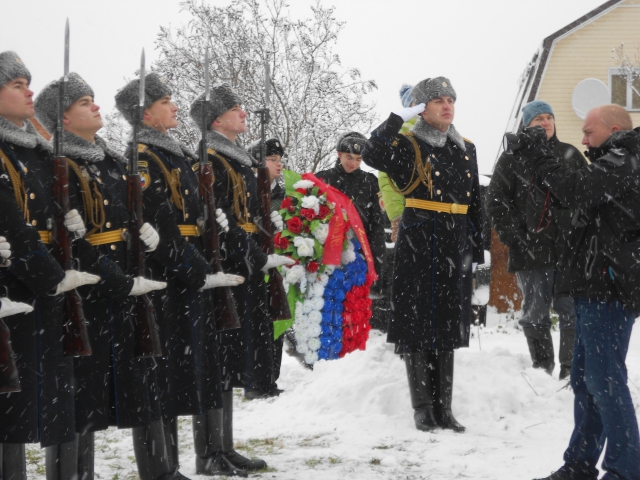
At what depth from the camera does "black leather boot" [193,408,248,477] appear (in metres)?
4.89

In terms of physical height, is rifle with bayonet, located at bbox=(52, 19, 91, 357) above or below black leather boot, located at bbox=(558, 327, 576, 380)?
above

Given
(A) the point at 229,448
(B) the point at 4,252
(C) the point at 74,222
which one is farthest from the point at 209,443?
(B) the point at 4,252

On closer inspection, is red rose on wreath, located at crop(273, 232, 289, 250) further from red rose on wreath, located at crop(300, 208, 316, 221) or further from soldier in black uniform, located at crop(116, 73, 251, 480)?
soldier in black uniform, located at crop(116, 73, 251, 480)

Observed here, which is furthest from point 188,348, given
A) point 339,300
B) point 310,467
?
point 339,300

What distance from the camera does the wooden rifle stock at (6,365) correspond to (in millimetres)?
3535

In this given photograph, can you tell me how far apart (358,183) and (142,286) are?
450cm

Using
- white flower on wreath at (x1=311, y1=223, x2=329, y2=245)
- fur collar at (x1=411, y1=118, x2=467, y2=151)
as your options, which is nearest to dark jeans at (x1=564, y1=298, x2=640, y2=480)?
fur collar at (x1=411, y1=118, x2=467, y2=151)

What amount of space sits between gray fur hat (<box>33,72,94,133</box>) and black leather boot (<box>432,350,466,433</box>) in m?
2.97

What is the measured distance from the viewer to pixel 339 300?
26.4ft

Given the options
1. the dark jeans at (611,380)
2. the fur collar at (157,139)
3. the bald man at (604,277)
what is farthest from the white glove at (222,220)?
the dark jeans at (611,380)

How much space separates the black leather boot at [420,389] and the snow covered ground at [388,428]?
0.41 feet

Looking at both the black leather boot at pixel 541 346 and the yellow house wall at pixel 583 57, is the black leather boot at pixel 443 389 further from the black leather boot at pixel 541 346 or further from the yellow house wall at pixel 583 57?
the yellow house wall at pixel 583 57

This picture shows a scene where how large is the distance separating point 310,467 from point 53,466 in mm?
1595

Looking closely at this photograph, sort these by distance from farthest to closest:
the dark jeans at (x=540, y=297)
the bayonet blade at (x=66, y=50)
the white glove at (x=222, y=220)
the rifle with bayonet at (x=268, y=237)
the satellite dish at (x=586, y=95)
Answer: the satellite dish at (x=586, y=95) < the dark jeans at (x=540, y=297) < the rifle with bayonet at (x=268, y=237) < the white glove at (x=222, y=220) < the bayonet blade at (x=66, y=50)
